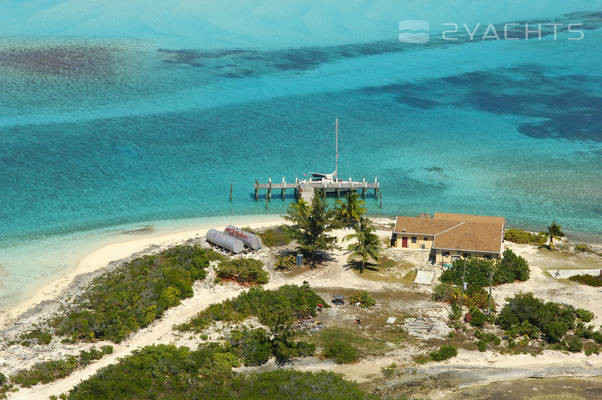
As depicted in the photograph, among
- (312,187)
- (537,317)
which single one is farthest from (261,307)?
(312,187)

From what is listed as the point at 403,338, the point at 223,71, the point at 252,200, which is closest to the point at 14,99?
the point at 223,71

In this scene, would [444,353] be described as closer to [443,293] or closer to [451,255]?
[443,293]

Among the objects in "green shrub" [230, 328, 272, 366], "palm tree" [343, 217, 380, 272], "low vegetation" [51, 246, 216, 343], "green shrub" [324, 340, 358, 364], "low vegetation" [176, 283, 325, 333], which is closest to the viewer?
"green shrub" [230, 328, 272, 366]

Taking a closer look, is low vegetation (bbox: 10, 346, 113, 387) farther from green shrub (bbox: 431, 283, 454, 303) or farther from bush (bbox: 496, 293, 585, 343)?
bush (bbox: 496, 293, 585, 343)

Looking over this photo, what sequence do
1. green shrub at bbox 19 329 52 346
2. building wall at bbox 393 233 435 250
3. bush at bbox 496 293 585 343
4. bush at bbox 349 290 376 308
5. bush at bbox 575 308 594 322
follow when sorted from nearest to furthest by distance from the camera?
1. green shrub at bbox 19 329 52 346
2. bush at bbox 496 293 585 343
3. bush at bbox 575 308 594 322
4. bush at bbox 349 290 376 308
5. building wall at bbox 393 233 435 250

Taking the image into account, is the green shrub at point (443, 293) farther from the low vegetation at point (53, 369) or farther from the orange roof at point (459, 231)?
the low vegetation at point (53, 369)

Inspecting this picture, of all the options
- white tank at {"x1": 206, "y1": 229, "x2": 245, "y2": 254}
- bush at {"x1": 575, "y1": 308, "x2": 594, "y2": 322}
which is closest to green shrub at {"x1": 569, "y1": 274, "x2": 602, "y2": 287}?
bush at {"x1": 575, "y1": 308, "x2": 594, "y2": 322}
